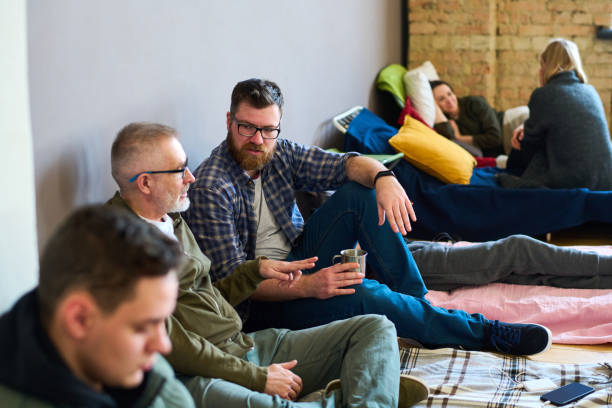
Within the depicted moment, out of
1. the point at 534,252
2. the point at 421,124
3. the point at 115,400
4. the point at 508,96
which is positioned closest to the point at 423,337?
the point at 534,252

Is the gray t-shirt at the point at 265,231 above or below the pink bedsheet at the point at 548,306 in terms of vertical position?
above

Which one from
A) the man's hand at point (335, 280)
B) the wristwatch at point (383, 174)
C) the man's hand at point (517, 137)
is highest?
the wristwatch at point (383, 174)

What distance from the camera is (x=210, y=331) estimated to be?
1.77 metres

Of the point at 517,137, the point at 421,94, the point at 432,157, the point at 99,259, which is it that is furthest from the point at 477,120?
the point at 99,259

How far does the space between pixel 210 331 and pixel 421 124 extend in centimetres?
283

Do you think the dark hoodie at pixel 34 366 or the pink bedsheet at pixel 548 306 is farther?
the pink bedsheet at pixel 548 306

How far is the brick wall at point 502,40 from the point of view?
5508 mm

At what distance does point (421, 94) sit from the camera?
16.0ft

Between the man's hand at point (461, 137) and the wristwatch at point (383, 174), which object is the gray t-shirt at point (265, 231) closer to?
the wristwatch at point (383, 174)

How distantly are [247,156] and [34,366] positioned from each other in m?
1.39

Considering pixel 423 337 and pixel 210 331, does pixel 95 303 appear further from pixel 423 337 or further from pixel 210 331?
pixel 423 337

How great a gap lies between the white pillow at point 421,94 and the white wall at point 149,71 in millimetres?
1021

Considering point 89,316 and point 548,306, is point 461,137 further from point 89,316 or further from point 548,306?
point 89,316

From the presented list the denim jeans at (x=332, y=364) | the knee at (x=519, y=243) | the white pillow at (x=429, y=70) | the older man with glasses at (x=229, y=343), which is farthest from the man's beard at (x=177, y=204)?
the white pillow at (x=429, y=70)
